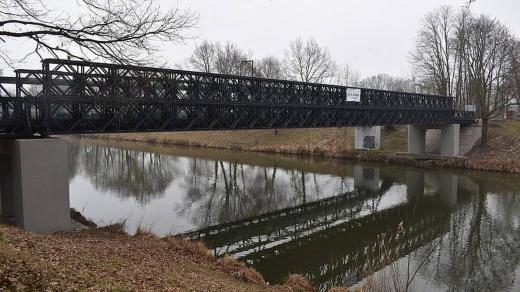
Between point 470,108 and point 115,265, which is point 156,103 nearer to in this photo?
point 115,265

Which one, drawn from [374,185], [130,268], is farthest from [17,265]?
[374,185]

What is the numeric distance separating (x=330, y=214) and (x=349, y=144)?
27321 mm

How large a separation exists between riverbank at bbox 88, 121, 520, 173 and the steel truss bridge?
339 inches

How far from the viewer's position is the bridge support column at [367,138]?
4509 cm

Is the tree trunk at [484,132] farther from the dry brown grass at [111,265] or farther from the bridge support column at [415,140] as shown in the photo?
the dry brown grass at [111,265]

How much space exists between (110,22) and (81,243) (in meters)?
6.14

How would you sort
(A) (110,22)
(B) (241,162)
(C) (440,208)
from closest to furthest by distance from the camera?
1. (A) (110,22)
2. (C) (440,208)
3. (B) (241,162)

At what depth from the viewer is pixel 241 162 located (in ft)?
141

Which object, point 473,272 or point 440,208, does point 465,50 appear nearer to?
point 440,208

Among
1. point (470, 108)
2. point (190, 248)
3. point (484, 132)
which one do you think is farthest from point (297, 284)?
point (470, 108)

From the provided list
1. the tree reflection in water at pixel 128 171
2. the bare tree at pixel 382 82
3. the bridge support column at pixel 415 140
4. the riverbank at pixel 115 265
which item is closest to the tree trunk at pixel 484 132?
the bridge support column at pixel 415 140

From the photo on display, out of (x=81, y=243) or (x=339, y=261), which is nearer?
(x=81, y=243)

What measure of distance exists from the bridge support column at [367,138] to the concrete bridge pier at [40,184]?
118 ft

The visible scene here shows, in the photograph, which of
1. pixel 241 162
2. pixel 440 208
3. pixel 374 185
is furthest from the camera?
pixel 241 162
